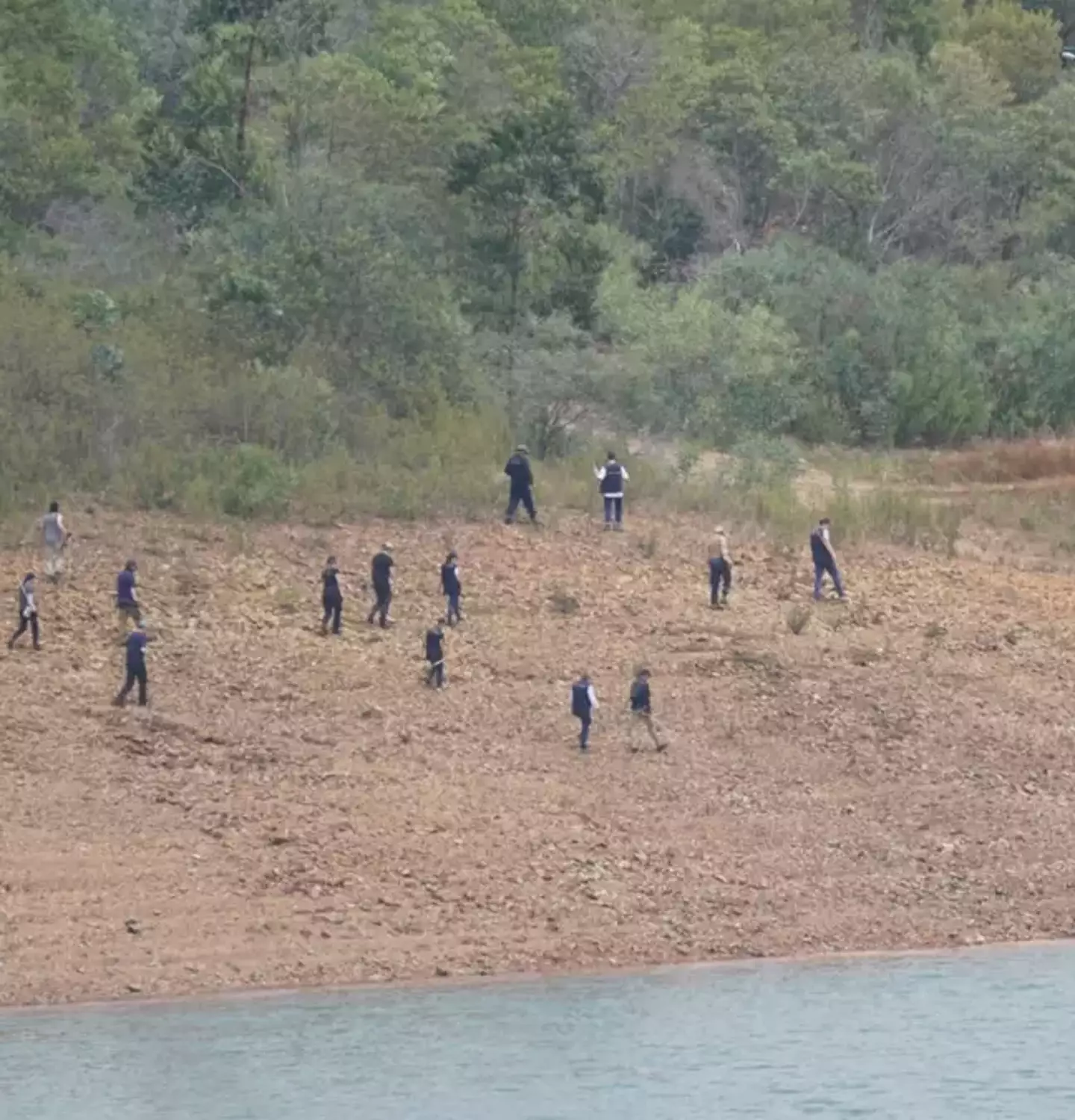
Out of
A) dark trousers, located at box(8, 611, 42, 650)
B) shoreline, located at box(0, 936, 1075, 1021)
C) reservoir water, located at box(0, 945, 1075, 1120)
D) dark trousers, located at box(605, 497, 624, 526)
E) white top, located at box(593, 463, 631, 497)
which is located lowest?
reservoir water, located at box(0, 945, 1075, 1120)

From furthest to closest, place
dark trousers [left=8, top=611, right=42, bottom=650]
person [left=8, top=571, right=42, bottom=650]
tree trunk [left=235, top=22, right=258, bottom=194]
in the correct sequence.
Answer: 1. tree trunk [left=235, top=22, right=258, bottom=194]
2. dark trousers [left=8, top=611, right=42, bottom=650]
3. person [left=8, top=571, right=42, bottom=650]

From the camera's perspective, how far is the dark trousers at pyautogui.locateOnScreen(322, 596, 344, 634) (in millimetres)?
31109

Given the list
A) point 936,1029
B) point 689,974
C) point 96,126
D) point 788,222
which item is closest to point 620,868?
point 689,974

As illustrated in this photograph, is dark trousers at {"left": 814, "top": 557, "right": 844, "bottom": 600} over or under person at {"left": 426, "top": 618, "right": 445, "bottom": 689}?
over

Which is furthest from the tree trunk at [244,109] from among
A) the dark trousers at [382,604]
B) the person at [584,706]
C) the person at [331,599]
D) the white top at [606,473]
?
the person at [584,706]

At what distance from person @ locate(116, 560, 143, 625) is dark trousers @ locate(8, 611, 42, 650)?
1.03 metres

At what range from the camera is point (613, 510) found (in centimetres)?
3634

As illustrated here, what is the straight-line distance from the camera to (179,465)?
118 ft

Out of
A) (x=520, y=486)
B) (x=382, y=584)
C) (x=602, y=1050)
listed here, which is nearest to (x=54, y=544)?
(x=382, y=584)

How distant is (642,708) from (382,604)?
4641 millimetres

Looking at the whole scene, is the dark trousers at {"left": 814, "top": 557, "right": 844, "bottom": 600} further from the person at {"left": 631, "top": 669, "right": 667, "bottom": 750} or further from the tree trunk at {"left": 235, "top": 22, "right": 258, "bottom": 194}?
the tree trunk at {"left": 235, "top": 22, "right": 258, "bottom": 194}

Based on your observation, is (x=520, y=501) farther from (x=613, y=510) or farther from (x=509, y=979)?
(x=509, y=979)

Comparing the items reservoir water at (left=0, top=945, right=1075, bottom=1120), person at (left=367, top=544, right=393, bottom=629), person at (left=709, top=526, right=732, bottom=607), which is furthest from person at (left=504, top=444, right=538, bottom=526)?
reservoir water at (left=0, top=945, right=1075, bottom=1120)

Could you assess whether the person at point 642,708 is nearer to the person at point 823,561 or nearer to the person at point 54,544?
the person at point 823,561
